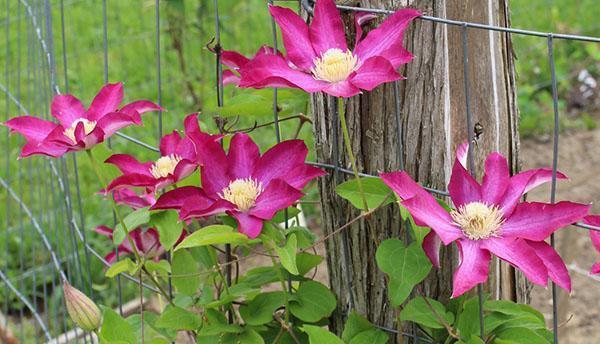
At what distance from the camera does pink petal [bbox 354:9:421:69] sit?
119 cm

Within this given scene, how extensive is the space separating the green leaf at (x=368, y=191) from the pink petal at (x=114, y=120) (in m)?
0.30

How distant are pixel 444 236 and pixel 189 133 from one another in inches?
15.7

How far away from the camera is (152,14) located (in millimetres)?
4352

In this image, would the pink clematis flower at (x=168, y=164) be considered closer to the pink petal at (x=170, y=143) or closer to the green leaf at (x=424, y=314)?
the pink petal at (x=170, y=143)

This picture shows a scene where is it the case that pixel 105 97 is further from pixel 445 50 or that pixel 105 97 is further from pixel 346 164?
pixel 445 50

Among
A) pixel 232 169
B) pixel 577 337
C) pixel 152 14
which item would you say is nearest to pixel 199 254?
pixel 232 169

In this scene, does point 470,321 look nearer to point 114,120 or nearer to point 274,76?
point 274,76

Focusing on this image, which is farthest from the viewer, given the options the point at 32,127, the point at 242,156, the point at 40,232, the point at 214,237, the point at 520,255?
the point at 40,232

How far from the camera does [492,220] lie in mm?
1155

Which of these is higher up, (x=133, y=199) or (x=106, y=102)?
(x=106, y=102)

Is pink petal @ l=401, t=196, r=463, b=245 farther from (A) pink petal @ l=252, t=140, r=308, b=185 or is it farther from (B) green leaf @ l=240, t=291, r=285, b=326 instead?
(B) green leaf @ l=240, t=291, r=285, b=326

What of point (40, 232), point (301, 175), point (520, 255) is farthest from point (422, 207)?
point (40, 232)

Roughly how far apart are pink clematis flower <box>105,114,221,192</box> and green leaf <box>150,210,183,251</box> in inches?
1.6

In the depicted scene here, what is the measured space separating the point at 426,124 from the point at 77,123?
49 centimetres
